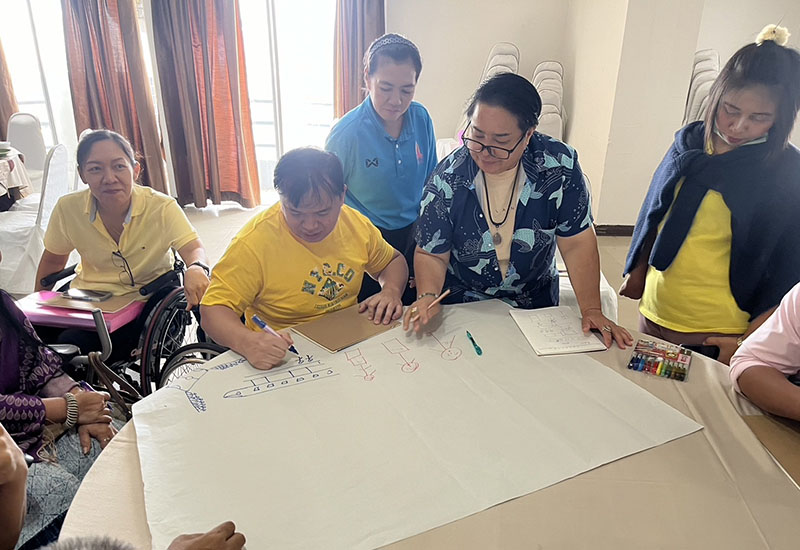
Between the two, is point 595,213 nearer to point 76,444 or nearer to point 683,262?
point 683,262

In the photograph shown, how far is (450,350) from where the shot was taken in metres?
1.27

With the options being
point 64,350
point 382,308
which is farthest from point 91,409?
point 382,308

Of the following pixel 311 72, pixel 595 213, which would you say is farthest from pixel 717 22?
pixel 311 72

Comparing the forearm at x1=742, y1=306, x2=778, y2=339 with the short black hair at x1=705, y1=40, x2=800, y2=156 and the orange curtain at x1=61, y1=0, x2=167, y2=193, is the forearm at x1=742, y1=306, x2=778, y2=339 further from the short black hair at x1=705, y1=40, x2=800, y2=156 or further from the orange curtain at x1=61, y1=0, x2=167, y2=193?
the orange curtain at x1=61, y1=0, x2=167, y2=193

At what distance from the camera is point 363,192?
1974 mm

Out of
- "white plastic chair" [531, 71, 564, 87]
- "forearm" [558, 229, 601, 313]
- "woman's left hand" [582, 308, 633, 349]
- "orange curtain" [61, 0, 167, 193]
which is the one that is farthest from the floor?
"woman's left hand" [582, 308, 633, 349]

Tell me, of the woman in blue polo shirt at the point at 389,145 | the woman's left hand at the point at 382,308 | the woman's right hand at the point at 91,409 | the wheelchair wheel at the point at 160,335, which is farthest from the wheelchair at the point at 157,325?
the woman's left hand at the point at 382,308

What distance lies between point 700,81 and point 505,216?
346 cm

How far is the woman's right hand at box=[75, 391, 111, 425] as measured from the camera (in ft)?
4.30

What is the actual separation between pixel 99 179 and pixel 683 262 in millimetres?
1848

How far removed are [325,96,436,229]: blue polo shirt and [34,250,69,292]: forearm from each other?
1044 millimetres

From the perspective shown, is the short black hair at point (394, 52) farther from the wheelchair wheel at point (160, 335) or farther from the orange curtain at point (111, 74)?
the orange curtain at point (111, 74)

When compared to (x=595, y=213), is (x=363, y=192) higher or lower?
higher

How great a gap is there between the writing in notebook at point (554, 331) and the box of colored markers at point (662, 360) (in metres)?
0.08
